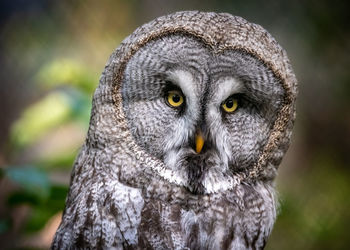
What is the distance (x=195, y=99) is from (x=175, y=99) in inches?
3.3

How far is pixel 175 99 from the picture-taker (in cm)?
177

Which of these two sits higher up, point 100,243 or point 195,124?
point 195,124

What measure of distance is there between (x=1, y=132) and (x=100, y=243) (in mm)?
2853

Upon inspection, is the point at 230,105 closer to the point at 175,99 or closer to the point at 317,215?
the point at 175,99

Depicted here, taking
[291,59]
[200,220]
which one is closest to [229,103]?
[200,220]

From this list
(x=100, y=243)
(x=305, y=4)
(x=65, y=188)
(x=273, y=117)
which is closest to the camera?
(x=100, y=243)

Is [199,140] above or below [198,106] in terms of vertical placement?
below

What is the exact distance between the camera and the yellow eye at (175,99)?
176cm

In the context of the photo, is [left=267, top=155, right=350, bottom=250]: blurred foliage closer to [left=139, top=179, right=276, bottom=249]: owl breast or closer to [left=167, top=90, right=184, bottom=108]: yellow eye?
[left=139, top=179, right=276, bottom=249]: owl breast

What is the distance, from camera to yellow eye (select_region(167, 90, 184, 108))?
5.79 feet

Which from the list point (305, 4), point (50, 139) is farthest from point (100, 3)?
point (305, 4)

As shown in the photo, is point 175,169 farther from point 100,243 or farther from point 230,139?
point 100,243

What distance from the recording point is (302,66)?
164 inches

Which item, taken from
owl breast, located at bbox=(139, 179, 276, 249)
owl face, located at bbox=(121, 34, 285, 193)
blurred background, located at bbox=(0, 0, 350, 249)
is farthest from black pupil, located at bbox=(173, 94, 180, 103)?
blurred background, located at bbox=(0, 0, 350, 249)
